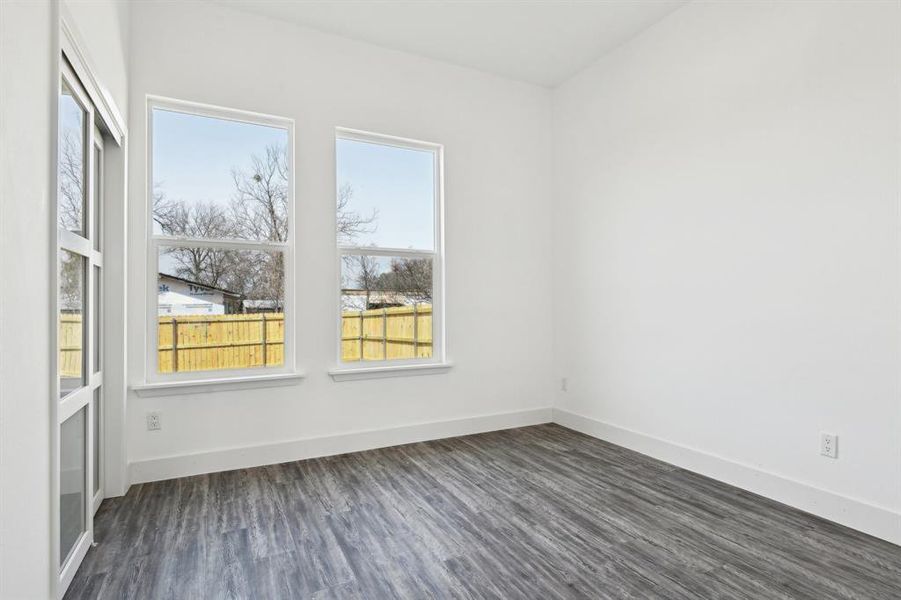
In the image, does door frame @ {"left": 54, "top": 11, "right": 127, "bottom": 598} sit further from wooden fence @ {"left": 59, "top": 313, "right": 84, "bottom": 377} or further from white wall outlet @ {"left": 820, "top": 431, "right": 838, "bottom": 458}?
white wall outlet @ {"left": 820, "top": 431, "right": 838, "bottom": 458}

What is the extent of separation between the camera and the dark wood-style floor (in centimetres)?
197

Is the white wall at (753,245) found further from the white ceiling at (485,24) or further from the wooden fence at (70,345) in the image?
the wooden fence at (70,345)

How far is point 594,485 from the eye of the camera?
119 inches

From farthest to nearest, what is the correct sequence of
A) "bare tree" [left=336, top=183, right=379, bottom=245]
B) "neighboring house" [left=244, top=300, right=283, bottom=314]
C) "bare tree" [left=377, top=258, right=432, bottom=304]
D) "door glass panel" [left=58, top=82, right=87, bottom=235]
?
1. "bare tree" [left=377, top=258, right=432, bottom=304]
2. "bare tree" [left=336, top=183, right=379, bottom=245]
3. "neighboring house" [left=244, top=300, right=283, bottom=314]
4. "door glass panel" [left=58, top=82, right=87, bottom=235]

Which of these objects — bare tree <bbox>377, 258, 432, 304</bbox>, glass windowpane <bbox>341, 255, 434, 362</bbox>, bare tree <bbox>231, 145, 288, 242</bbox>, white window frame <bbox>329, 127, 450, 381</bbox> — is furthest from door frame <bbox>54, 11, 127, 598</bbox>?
bare tree <bbox>377, 258, 432, 304</bbox>

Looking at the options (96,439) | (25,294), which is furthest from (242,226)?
(25,294)

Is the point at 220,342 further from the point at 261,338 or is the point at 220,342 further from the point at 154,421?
the point at 154,421

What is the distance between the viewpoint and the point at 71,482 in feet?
6.76

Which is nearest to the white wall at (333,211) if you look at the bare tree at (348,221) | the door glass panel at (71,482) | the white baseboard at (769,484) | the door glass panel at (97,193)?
the bare tree at (348,221)

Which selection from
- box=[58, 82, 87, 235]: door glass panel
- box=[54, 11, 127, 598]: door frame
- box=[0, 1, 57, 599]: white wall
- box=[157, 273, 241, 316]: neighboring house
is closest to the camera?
box=[0, 1, 57, 599]: white wall

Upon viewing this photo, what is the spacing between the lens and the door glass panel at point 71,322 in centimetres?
193

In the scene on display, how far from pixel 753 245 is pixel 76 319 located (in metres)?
3.58

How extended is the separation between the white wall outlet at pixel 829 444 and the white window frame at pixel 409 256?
2.51m

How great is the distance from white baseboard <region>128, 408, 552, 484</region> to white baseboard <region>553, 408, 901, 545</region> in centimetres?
86
